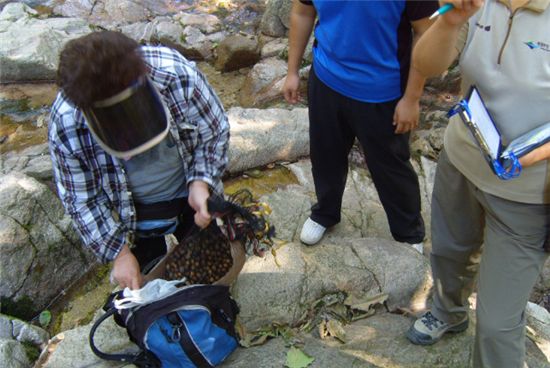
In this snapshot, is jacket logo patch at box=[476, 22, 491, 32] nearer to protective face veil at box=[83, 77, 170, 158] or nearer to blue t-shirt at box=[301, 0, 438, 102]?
blue t-shirt at box=[301, 0, 438, 102]

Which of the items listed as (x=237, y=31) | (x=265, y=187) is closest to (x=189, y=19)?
(x=237, y=31)

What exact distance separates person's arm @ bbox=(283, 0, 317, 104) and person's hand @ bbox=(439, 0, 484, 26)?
3.81 ft

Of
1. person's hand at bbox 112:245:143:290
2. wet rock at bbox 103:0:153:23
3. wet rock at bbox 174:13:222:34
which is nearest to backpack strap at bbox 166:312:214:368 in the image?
person's hand at bbox 112:245:143:290

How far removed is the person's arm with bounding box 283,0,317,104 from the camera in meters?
2.79

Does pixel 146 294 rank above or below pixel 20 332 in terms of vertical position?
above

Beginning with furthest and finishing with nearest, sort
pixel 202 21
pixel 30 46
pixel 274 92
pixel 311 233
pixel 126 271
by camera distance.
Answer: pixel 202 21 → pixel 30 46 → pixel 274 92 → pixel 311 233 → pixel 126 271

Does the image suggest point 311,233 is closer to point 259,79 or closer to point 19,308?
point 19,308

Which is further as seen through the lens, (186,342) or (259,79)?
(259,79)

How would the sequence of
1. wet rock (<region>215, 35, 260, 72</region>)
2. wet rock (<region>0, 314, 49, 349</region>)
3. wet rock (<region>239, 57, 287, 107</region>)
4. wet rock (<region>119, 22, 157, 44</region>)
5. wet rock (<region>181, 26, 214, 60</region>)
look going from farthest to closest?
wet rock (<region>119, 22, 157, 44</region>) < wet rock (<region>181, 26, 214, 60</region>) < wet rock (<region>215, 35, 260, 72</region>) < wet rock (<region>239, 57, 287, 107</region>) < wet rock (<region>0, 314, 49, 349</region>)

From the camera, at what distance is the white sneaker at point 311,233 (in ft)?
10.9

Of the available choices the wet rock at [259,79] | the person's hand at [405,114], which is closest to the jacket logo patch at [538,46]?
the person's hand at [405,114]

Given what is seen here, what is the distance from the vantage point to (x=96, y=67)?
63.6 inches

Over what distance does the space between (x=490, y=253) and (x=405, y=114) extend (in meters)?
0.80

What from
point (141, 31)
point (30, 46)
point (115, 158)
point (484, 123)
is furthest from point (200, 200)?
point (141, 31)
